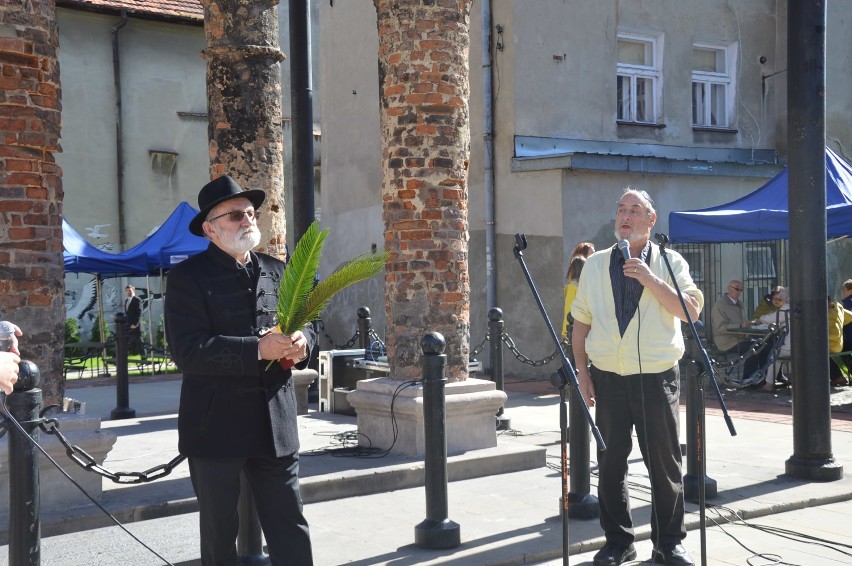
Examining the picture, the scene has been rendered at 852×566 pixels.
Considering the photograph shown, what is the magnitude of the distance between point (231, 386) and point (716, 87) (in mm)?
17005

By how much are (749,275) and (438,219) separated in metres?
11.9

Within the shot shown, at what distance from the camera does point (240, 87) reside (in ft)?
33.8

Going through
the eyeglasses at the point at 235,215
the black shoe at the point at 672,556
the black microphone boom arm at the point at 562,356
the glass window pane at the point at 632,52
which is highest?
the glass window pane at the point at 632,52

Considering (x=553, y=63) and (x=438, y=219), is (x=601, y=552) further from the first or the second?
(x=553, y=63)

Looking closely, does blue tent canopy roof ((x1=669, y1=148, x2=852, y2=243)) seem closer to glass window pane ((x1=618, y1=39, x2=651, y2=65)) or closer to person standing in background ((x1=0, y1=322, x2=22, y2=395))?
glass window pane ((x1=618, y1=39, x2=651, y2=65))

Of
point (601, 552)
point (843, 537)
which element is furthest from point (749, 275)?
point (601, 552)

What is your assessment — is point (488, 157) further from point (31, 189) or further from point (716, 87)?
point (31, 189)

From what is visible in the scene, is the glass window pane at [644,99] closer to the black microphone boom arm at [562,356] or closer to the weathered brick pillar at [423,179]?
the weathered brick pillar at [423,179]

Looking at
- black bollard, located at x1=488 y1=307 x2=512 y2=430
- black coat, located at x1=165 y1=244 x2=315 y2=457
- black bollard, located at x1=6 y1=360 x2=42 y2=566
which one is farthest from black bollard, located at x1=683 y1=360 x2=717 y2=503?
black bollard, located at x1=6 y1=360 x2=42 y2=566

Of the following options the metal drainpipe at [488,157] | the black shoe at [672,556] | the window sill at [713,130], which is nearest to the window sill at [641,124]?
the window sill at [713,130]

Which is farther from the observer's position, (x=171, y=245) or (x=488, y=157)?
(x=171, y=245)

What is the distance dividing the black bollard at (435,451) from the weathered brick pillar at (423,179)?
93.6 inches

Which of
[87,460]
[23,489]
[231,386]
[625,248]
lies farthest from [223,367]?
[625,248]

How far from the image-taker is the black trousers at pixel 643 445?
5.85m
